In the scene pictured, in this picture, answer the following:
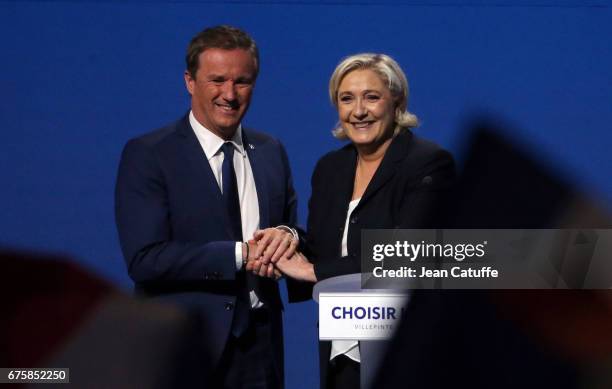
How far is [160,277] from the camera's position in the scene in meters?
3.73

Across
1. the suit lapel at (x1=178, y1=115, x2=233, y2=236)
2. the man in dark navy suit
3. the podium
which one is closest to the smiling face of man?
the man in dark navy suit

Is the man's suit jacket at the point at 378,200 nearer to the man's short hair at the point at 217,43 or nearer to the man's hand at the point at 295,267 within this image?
the man's hand at the point at 295,267

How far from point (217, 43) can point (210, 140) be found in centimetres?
36

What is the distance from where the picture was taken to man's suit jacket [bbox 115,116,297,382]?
12.2 feet

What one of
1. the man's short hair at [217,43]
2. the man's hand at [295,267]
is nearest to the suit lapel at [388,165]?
the man's hand at [295,267]

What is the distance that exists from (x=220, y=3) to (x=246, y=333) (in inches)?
56.0

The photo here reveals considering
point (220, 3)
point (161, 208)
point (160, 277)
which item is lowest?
point (160, 277)

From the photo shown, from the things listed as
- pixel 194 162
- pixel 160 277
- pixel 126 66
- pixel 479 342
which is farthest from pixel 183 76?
pixel 479 342

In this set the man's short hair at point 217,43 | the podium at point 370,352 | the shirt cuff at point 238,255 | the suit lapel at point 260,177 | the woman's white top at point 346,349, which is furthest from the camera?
the man's short hair at point 217,43

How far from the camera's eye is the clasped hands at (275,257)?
3707 millimetres

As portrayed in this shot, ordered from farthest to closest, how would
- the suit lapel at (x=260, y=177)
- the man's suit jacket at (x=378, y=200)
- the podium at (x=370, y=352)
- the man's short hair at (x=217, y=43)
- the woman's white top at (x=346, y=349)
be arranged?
the man's short hair at (x=217, y=43) → the suit lapel at (x=260, y=177) → the man's suit jacket at (x=378, y=200) → the woman's white top at (x=346, y=349) → the podium at (x=370, y=352)

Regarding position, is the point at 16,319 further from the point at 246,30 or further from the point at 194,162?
the point at 246,30

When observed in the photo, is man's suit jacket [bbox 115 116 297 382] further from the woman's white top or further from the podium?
the podium

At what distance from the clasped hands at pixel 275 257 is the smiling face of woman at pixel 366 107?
43cm
